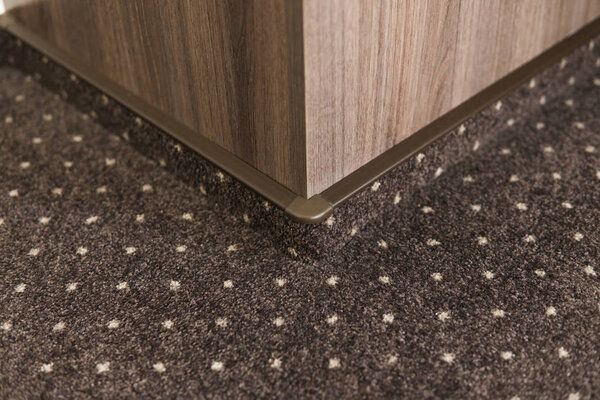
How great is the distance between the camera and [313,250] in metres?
1.08

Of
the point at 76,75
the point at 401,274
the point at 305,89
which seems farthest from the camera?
the point at 76,75

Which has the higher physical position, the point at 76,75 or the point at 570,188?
the point at 76,75

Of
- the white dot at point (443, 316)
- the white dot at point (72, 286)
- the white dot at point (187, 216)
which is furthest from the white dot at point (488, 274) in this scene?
the white dot at point (72, 286)

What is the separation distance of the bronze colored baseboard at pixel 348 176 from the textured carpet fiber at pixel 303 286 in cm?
5

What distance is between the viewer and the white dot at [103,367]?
Result: 933 millimetres

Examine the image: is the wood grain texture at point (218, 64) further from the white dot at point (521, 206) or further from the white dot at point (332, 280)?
the white dot at point (521, 206)

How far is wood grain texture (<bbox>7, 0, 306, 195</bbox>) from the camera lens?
0.91 metres

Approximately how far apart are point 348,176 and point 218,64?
11.1 inches

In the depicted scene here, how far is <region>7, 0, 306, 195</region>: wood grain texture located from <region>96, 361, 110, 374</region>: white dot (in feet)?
1.29

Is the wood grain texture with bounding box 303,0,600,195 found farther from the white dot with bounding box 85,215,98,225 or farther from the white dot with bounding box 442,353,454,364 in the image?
the white dot with bounding box 85,215,98,225

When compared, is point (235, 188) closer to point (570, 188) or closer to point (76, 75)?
point (76, 75)

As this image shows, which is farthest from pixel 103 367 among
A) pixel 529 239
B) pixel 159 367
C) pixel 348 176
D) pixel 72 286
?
pixel 529 239

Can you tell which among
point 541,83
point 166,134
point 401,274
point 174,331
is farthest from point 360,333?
point 541,83

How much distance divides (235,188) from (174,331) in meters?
0.28
